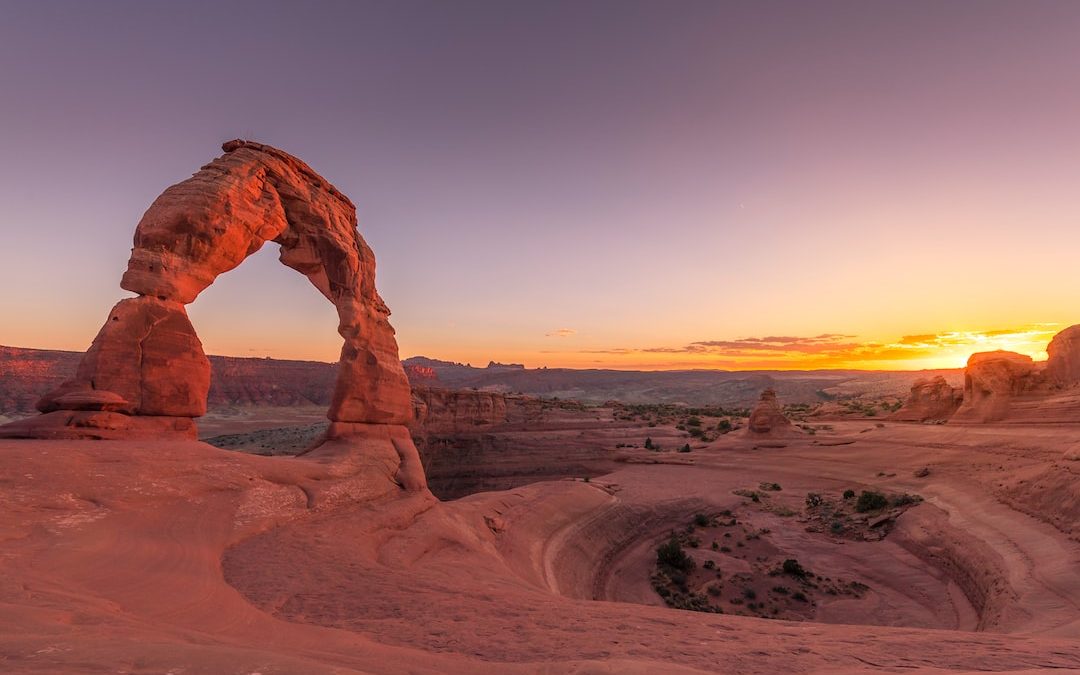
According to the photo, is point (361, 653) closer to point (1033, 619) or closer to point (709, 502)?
point (1033, 619)

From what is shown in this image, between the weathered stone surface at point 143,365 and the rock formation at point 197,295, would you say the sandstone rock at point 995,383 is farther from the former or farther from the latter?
the weathered stone surface at point 143,365

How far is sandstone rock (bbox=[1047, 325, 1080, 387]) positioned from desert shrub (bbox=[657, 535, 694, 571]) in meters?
26.0

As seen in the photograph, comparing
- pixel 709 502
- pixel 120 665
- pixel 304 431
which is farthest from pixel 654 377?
pixel 120 665

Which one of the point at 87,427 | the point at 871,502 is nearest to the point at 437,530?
the point at 87,427

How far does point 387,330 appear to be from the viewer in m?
19.6

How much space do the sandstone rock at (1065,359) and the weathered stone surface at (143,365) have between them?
41684mm

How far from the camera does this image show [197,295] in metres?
14.4

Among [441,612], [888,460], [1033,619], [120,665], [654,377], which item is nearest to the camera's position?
[120,665]

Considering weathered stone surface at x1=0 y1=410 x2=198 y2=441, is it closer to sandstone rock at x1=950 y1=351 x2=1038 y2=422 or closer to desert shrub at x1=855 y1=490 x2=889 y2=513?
desert shrub at x1=855 y1=490 x2=889 y2=513

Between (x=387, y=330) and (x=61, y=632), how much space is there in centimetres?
1590

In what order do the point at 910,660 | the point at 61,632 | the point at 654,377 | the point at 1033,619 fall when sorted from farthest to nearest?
the point at 654,377 < the point at 1033,619 < the point at 910,660 < the point at 61,632

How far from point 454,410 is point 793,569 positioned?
1079 inches

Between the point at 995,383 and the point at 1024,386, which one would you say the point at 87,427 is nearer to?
the point at 995,383

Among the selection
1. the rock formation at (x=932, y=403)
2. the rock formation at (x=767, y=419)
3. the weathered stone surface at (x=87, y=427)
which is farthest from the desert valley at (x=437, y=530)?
the rock formation at (x=767, y=419)
